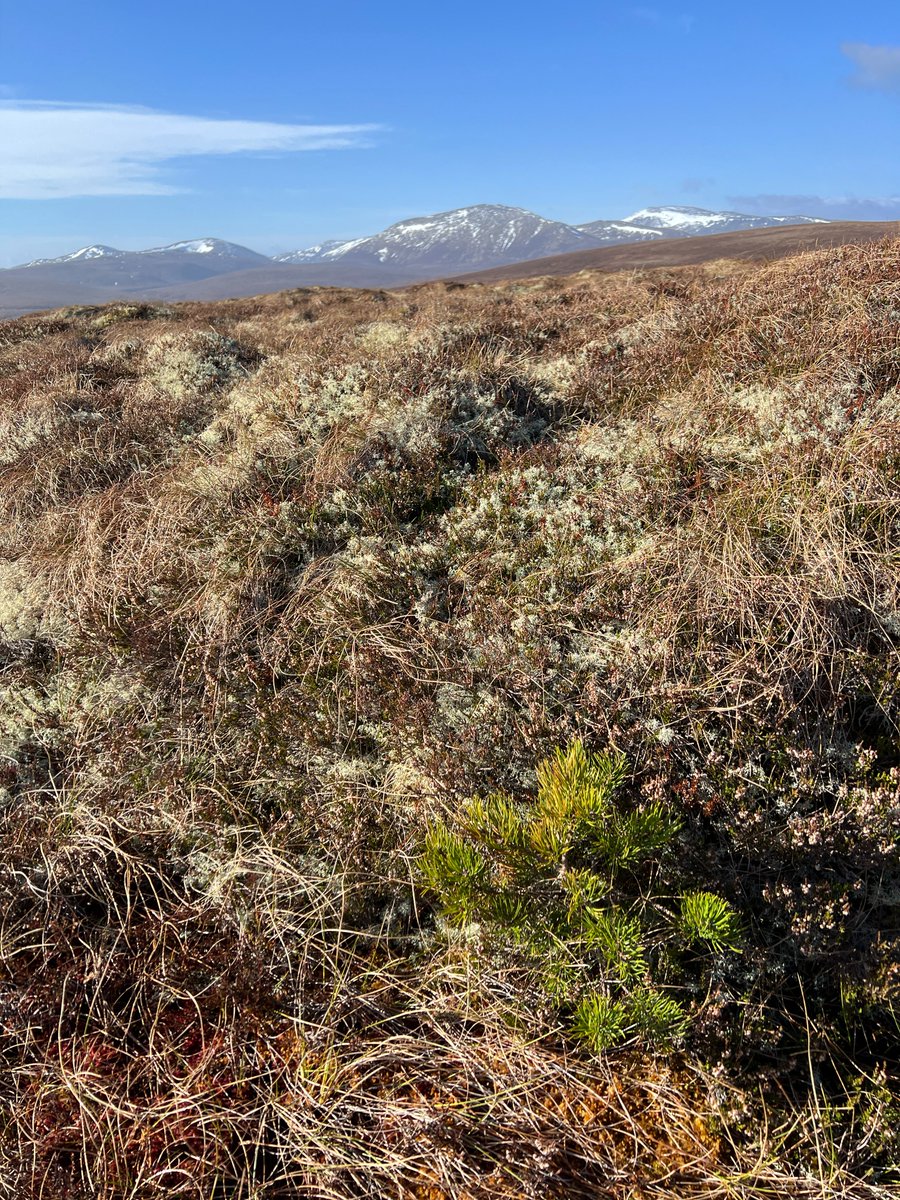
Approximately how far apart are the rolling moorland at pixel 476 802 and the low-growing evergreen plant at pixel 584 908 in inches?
0.7

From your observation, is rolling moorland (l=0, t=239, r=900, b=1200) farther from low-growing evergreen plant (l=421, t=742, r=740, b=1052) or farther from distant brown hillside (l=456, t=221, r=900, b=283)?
distant brown hillside (l=456, t=221, r=900, b=283)

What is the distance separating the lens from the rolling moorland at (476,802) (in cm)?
233

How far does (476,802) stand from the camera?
249 cm

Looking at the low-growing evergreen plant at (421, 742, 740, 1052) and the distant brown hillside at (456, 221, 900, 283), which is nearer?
the low-growing evergreen plant at (421, 742, 740, 1052)

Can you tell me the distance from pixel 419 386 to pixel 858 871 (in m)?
4.79

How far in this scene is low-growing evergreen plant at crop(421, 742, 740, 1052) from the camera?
2264 mm

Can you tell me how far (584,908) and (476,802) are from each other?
1.70 feet

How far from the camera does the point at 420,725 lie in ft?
11.3

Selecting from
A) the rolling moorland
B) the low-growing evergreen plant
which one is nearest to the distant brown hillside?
the rolling moorland

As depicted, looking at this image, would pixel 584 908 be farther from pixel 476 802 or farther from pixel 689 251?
pixel 689 251

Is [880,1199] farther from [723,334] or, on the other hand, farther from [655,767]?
[723,334]

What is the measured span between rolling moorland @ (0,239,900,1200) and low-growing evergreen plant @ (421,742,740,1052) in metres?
0.02

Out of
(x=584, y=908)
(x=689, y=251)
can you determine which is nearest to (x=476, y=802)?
(x=584, y=908)

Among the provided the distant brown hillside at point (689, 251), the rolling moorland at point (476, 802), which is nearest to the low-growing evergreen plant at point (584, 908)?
the rolling moorland at point (476, 802)
